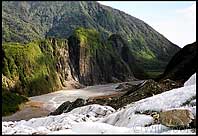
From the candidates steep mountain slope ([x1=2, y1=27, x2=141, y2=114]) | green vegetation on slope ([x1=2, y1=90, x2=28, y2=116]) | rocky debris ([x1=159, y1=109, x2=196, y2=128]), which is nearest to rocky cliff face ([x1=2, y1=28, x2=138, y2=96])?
steep mountain slope ([x1=2, y1=27, x2=141, y2=114])

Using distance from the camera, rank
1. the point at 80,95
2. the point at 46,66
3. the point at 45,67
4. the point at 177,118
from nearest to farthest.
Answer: the point at 177,118, the point at 80,95, the point at 45,67, the point at 46,66

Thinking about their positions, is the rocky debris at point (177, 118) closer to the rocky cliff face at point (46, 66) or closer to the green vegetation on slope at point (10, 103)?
the green vegetation on slope at point (10, 103)

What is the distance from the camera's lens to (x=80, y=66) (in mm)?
193500

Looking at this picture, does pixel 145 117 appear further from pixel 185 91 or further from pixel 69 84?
pixel 69 84

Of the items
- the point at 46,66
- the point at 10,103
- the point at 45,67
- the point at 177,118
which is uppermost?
the point at 177,118

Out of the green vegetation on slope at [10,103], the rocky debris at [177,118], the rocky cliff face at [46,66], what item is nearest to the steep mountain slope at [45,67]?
the rocky cliff face at [46,66]

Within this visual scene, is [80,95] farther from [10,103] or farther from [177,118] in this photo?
[177,118]

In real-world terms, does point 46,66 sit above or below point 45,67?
above

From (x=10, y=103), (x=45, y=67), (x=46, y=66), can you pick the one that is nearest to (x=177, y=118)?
(x=10, y=103)

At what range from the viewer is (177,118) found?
1980 cm

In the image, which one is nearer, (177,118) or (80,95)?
(177,118)

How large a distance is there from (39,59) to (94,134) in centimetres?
14976

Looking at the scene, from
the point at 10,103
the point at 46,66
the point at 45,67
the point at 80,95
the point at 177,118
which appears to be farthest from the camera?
the point at 46,66

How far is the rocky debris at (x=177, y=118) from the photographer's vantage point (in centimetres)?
1959
